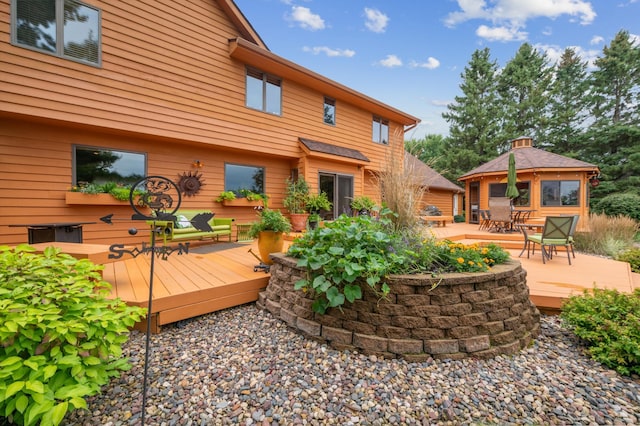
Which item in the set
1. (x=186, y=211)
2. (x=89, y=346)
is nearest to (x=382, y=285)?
(x=89, y=346)

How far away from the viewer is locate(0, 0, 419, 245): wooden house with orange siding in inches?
170

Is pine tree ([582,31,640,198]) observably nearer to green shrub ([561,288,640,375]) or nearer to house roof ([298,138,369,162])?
house roof ([298,138,369,162])

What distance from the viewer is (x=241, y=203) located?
6.77 m

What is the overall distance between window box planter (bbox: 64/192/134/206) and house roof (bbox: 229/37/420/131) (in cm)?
414

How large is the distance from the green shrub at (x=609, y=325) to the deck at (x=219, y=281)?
38 cm

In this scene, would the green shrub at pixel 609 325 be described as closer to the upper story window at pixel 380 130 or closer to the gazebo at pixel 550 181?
the upper story window at pixel 380 130

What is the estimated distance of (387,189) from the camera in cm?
320

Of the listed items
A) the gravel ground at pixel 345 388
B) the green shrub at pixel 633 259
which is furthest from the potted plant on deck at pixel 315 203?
the green shrub at pixel 633 259

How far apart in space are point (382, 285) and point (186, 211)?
16.3ft

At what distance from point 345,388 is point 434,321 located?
870 millimetres

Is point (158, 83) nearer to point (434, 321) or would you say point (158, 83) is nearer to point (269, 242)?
point (269, 242)

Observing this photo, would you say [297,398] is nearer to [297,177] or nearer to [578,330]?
[578,330]

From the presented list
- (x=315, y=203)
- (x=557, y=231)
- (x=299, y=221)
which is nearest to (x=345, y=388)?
(x=557, y=231)

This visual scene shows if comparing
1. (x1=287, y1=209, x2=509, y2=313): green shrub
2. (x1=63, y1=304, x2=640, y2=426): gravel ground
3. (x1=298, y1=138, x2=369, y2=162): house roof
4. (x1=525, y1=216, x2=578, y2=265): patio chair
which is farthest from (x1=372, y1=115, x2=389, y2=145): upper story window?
(x1=63, y1=304, x2=640, y2=426): gravel ground
